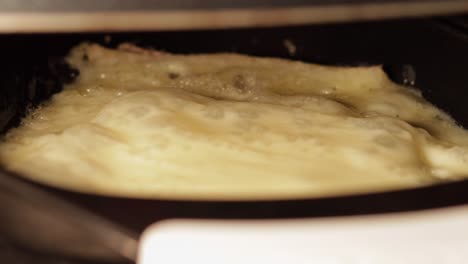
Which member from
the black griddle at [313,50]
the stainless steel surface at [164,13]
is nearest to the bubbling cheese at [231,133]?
the black griddle at [313,50]

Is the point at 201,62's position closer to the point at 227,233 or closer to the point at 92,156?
the point at 92,156

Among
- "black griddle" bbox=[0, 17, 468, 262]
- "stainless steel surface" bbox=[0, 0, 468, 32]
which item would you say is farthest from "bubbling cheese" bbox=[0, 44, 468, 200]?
"stainless steel surface" bbox=[0, 0, 468, 32]

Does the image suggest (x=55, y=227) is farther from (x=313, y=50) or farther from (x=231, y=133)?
(x=313, y=50)

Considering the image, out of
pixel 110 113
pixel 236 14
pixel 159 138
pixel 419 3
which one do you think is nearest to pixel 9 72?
pixel 110 113

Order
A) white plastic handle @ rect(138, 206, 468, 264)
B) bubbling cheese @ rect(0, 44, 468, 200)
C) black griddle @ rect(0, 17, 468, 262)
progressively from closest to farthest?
white plastic handle @ rect(138, 206, 468, 264)
bubbling cheese @ rect(0, 44, 468, 200)
black griddle @ rect(0, 17, 468, 262)

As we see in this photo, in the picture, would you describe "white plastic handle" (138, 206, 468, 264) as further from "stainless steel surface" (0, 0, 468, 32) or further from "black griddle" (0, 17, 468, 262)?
"black griddle" (0, 17, 468, 262)

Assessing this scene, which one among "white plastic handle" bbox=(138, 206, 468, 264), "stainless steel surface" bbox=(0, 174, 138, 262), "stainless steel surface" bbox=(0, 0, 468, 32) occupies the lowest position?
"white plastic handle" bbox=(138, 206, 468, 264)

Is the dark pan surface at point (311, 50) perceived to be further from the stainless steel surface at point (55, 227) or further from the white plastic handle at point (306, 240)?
the white plastic handle at point (306, 240)
